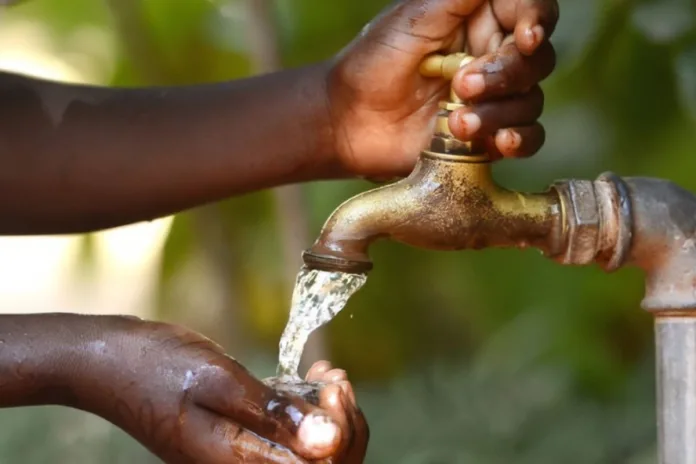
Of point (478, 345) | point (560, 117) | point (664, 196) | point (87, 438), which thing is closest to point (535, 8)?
point (664, 196)

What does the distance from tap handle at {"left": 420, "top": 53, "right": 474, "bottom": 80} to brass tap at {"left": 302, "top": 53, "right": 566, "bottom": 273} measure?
1cm

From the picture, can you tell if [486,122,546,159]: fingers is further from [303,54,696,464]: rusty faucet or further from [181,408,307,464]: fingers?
[181,408,307,464]: fingers

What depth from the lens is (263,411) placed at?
18.2 inches

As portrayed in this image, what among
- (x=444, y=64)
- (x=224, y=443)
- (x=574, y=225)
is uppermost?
(x=444, y=64)

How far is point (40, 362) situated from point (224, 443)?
0.12 m

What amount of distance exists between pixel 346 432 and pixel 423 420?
78 centimetres

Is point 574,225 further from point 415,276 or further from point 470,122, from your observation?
point 415,276

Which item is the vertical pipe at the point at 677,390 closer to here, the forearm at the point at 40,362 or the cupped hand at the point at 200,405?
the cupped hand at the point at 200,405

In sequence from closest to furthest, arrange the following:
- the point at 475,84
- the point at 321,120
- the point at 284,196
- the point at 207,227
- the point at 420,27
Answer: the point at 475,84 → the point at 420,27 → the point at 321,120 → the point at 284,196 → the point at 207,227

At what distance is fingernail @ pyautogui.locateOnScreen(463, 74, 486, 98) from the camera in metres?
0.56

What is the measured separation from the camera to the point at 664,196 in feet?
1.89

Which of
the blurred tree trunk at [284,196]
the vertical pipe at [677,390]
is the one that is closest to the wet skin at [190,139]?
the vertical pipe at [677,390]

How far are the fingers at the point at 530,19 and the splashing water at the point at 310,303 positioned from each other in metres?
0.18

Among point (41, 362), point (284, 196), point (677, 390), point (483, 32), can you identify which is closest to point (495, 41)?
point (483, 32)
